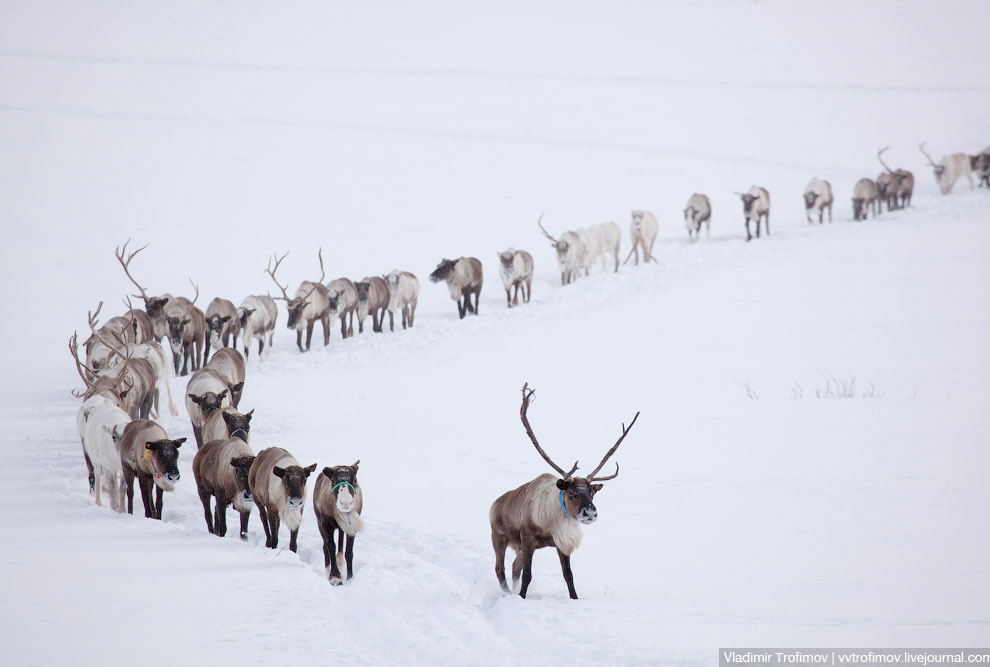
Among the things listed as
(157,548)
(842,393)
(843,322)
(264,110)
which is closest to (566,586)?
(157,548)

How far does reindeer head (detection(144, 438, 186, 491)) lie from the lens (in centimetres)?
834

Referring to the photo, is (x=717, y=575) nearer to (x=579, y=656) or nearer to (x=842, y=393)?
(x=579, y=656)

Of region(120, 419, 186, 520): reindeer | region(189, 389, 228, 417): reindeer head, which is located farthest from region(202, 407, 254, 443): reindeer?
region(120, 419, 186, 520): reindeer

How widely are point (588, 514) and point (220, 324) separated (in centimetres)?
1211

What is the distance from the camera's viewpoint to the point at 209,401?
10680 mm

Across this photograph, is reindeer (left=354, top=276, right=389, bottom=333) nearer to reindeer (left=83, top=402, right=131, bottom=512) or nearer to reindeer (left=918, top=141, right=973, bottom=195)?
reindeer (left=83, top=402, right=131, bottom=512)

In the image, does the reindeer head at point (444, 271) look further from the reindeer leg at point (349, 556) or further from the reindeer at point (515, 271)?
the reindeer leg at point (349, 556)

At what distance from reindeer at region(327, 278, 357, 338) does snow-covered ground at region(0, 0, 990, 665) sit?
977 mm

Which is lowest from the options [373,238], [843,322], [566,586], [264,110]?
[566,586]

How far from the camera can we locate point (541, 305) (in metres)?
19.9

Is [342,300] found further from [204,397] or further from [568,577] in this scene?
[568,577]

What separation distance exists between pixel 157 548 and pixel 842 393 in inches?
357

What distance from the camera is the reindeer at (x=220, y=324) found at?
1643cm

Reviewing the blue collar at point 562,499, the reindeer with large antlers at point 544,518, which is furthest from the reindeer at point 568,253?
the blue collar at point 562,499
